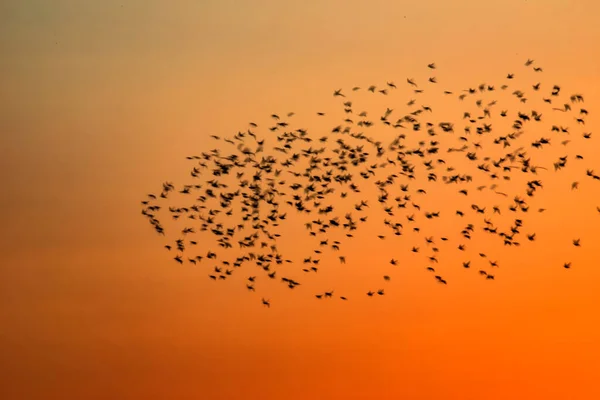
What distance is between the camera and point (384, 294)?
36.3ft

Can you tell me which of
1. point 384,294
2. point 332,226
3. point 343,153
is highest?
point 343,153

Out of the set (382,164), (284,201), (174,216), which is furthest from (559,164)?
(174,216)

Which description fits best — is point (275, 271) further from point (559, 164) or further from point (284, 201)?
point (559, 164)

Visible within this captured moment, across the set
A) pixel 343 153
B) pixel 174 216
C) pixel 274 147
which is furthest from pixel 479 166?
pixel 174 216

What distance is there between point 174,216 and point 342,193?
1740 millimetres

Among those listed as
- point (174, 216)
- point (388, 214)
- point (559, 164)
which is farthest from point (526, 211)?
point (174, 216)

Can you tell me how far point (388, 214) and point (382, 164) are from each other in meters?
0.54

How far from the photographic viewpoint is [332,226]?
11305 millimetres

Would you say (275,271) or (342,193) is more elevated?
(342,193)

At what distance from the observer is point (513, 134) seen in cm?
1134

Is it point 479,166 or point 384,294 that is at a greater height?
point 479,166

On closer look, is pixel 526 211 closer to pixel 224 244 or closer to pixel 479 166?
pixel 479 166

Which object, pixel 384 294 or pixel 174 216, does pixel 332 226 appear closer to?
pixel 384 294

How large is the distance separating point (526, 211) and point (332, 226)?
6.42 feet
